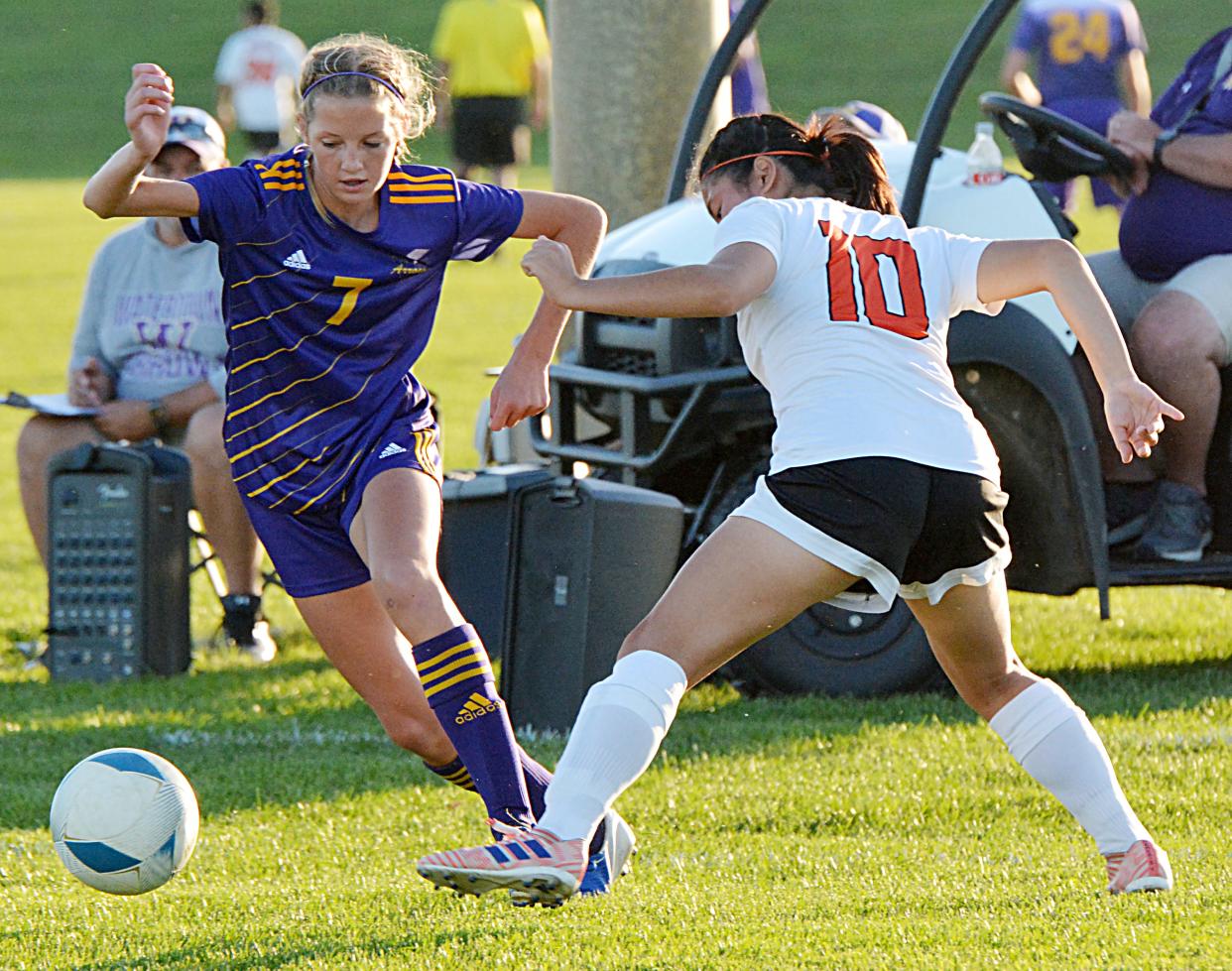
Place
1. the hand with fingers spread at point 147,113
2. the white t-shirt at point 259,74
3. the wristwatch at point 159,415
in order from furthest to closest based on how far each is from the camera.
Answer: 1. the white t-shirt at point 259,74
2. the wristwatch at point 159,415
3. the hand with fingers spread at point 147,113

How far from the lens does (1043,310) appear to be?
19.5 ft

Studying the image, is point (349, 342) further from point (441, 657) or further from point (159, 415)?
point (159, 415)

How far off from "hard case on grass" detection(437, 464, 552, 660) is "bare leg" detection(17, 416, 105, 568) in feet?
5.47

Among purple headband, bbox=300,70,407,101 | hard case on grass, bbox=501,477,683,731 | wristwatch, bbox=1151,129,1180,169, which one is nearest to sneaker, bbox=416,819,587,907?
purple headband, bbox=300,70,407,101

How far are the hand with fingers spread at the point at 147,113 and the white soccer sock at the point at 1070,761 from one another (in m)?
2.01

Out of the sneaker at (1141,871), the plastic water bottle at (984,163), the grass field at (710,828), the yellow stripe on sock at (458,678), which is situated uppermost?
the plastic water bottle at (984,163)

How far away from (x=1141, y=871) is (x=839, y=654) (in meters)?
2.33

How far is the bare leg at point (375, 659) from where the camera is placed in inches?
170

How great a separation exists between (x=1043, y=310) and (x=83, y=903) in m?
3.23

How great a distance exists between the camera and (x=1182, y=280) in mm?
5949

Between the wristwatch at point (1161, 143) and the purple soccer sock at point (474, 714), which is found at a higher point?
the wristwatch at point (1161, 143)

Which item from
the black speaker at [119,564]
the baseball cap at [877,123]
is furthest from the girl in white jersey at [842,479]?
the black speaker at [119,564]

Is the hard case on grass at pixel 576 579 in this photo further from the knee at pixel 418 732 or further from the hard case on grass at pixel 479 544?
the knee at pixel 418 732

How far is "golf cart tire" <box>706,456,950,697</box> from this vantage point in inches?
240
